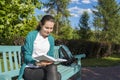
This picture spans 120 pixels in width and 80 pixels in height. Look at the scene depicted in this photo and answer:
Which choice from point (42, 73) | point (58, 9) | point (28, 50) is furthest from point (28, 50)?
point (58, 9)

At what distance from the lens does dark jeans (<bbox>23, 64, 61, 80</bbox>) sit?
222 inches

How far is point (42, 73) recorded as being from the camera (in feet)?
18.8

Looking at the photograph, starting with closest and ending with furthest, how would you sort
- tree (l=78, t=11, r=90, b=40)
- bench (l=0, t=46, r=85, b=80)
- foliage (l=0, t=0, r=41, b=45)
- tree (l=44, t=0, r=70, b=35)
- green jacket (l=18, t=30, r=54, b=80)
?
green jacket (l=18, t=30, r=54, b=80)
bench (l=0, t=46, r=85, b=80)
foliage (l=0, t=0, r=41, b=45)
tree (l=44, t=0, r=70, b=35)
tree (l=78, t=11, r=90, b=40)

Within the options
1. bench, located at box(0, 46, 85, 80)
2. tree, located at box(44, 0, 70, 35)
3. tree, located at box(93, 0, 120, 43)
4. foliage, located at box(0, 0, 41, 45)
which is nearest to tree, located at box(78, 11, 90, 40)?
tree, located at box(93, 0, 120, 43)

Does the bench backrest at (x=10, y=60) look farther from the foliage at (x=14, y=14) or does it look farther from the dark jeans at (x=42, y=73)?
the foliage at (x=14, y=14)

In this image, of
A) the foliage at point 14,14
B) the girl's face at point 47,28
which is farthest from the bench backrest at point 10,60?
the foliage at point 14,14

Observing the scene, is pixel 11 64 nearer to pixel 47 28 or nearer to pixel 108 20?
pixel 47 28

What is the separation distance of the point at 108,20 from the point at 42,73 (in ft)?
210

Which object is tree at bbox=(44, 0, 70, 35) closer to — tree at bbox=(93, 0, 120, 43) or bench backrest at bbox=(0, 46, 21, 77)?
tree at bbox=(93, 0, 120, 43)

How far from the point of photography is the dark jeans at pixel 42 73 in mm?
5632

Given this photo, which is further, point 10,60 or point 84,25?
point 84,25

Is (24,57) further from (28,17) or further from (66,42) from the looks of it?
(66,42)

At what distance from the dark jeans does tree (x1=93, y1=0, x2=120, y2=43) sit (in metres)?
63.1

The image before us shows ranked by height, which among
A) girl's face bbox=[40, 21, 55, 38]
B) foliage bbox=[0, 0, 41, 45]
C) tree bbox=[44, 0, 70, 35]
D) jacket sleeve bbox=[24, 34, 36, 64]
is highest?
tree bbox=[44, 0, 70, 35]
